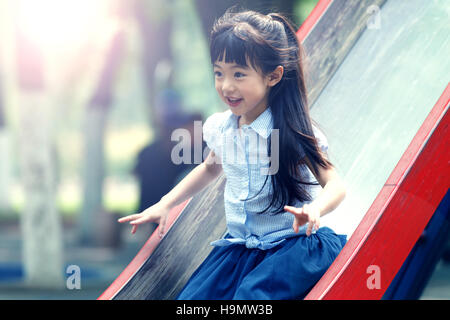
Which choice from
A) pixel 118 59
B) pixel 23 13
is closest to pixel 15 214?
pixel 118 59

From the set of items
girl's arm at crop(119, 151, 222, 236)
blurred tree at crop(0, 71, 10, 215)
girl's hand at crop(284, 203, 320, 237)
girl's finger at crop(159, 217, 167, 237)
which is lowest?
blurred tree at crop(0, 71, 10, 215)

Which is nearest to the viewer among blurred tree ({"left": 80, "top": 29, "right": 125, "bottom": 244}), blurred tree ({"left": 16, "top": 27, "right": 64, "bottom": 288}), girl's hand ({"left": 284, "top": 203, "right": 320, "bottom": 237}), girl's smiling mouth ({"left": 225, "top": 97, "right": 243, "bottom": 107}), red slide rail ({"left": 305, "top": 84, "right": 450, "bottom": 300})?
girl's hand ({"left": 284, "top": 203, "right": 320, "bottom": 237})

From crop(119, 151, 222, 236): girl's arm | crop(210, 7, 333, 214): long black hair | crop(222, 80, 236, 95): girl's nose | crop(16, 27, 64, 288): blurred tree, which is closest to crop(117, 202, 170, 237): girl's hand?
crop(119, 151, 222, 236): girl's arm

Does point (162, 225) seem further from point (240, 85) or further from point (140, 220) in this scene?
point (240, 85)

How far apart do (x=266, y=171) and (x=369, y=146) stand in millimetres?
870

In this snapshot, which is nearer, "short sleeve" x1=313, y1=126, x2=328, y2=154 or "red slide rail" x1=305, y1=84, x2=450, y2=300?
"red slide rail" x1=305, y1=84, x2=450, y2=300

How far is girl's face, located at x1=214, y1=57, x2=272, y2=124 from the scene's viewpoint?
2082 millimetres

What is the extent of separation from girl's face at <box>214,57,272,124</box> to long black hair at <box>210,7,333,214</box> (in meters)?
0.02

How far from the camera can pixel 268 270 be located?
6.72 feet

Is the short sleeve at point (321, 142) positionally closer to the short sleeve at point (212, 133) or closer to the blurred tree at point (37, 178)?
the short sleeve at point (212, 133)

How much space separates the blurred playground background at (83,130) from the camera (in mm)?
5590

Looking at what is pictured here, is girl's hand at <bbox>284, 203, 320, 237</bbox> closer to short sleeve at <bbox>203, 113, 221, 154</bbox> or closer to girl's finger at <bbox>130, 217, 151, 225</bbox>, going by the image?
short sleeve at <bbox>203, 113, 221, 154</bbox>

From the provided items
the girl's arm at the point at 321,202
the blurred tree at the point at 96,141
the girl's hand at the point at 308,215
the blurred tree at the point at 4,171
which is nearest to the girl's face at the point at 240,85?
the girl's arm at the point at 321,202
